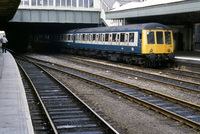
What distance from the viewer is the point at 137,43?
2123cm

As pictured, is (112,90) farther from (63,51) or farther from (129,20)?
(63,51)

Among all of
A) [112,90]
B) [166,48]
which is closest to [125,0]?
[166,48]

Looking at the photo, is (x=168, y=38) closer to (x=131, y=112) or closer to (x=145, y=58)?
(x=145, y=58)

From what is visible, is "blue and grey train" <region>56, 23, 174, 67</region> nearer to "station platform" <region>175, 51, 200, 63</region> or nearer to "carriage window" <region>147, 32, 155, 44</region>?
"carriage window" <region>147, 32, 155, 44</region>

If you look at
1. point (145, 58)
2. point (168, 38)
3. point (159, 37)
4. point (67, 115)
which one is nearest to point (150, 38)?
point (159, 37)

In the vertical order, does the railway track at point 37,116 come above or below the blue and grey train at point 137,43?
below

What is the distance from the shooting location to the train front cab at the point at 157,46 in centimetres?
2066

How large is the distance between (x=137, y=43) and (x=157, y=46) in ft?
4.45

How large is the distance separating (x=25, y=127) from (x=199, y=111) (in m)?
5.33

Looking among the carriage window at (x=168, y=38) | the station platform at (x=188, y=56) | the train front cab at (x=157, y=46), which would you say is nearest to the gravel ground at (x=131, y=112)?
the train front cab at (x=157, y=46)

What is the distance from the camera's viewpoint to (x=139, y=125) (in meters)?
8.17

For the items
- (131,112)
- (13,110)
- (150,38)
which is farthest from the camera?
(150,38)

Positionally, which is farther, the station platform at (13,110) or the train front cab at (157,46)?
the train front cab at (157,46)

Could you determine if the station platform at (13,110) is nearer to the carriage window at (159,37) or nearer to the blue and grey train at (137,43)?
the blue and grey train at (137,43)
